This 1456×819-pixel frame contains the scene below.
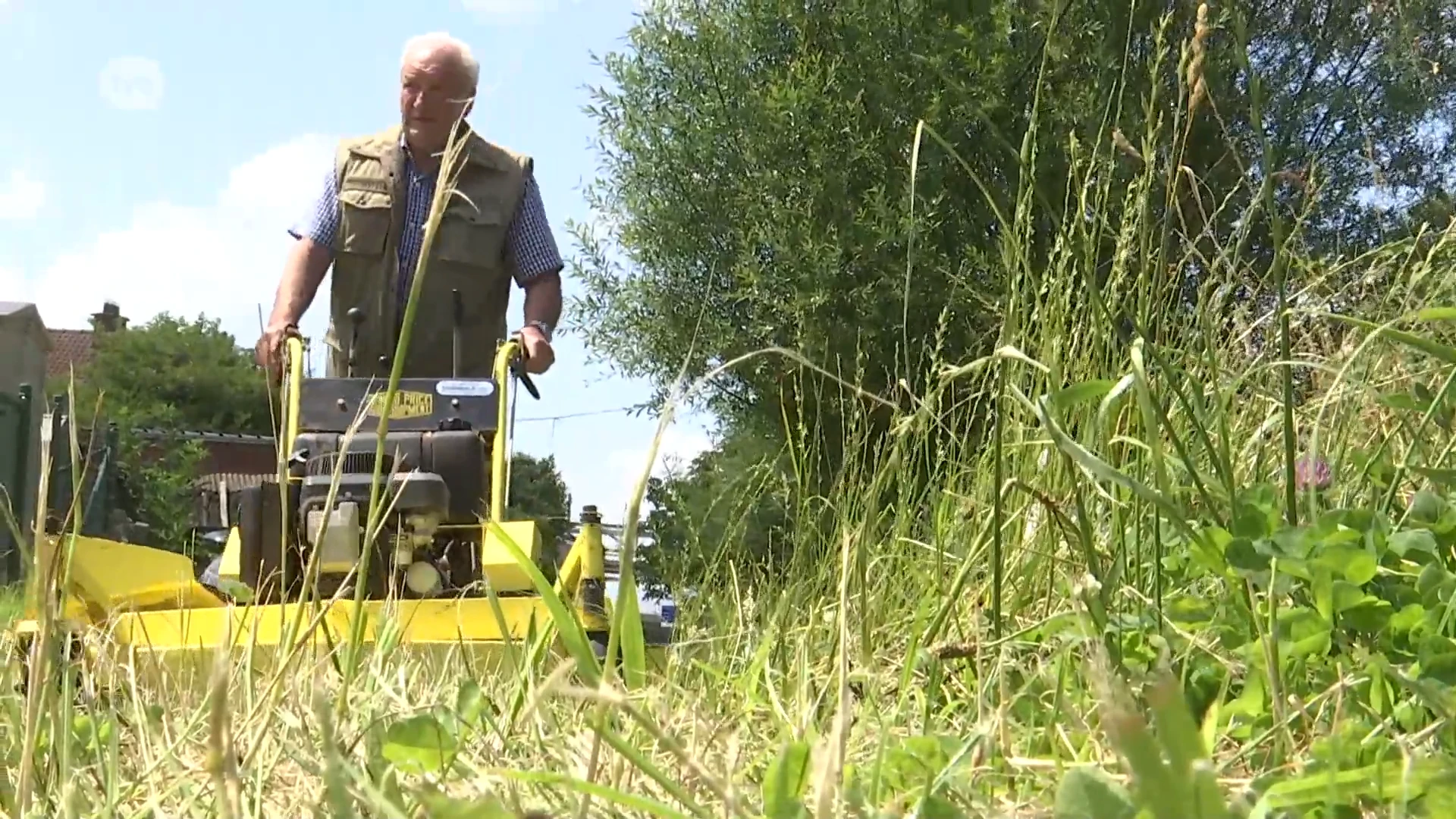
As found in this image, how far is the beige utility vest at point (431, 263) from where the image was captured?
4.12 metres

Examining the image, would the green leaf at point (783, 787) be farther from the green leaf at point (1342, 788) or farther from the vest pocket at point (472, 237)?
the vest pocket at point (472, 237)

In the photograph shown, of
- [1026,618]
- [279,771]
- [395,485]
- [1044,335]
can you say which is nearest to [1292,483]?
[1026,618]

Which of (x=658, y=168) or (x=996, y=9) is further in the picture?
(x=658, y=168)

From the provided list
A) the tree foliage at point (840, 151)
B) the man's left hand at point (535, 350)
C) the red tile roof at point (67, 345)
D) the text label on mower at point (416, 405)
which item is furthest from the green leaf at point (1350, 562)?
the red tile roof at point (67, 345)

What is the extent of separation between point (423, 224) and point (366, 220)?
0.17 metres

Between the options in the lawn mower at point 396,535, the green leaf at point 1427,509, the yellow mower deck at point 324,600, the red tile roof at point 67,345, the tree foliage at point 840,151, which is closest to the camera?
the green leaf at point 1427,509

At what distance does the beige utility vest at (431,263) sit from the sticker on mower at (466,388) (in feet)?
0.51

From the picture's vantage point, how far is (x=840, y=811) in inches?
30.0

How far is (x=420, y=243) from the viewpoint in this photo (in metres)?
4.04

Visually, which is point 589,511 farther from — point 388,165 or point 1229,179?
point 1229,179

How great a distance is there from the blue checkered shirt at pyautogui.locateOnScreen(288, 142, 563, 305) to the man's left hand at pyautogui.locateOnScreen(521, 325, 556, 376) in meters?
0.26

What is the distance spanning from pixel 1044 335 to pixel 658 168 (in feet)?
27.2

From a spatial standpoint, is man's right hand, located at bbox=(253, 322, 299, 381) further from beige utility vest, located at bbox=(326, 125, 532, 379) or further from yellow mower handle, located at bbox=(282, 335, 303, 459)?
beige utility vest, located at bbox=(326, 125, 532, 379)

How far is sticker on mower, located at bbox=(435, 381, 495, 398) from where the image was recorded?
3.95m
